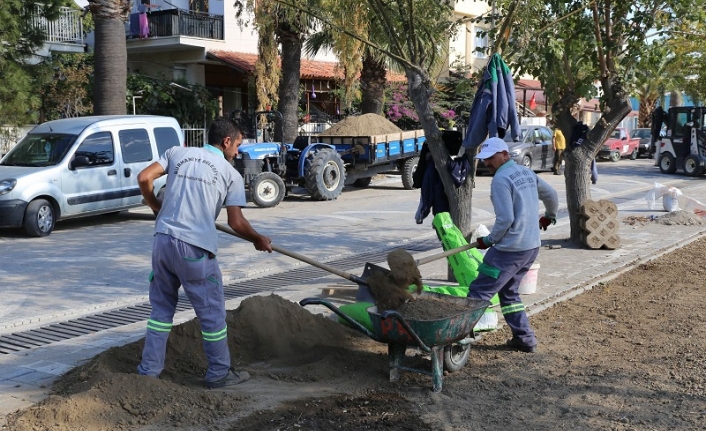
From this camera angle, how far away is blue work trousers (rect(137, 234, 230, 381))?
17.4 feet

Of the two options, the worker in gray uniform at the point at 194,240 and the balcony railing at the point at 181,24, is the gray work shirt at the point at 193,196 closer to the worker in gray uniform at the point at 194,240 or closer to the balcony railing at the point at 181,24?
the worker in gray uniform at the point at 194,240

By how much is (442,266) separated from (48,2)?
13000 millimetres

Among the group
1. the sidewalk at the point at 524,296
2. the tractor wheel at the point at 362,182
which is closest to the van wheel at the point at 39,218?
the sidewalk at the point at 524,296

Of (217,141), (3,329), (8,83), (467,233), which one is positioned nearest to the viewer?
(217,141)

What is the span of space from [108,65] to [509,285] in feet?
43.3

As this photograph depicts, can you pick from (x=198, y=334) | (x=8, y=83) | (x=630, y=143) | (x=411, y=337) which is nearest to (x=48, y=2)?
(x=8, y=83)

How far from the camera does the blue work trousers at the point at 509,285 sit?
6223 mm

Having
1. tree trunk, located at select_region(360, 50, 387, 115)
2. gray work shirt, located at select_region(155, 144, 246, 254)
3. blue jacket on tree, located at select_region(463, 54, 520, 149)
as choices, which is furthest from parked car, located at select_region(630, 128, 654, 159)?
gray work shirt, located at select_region(155, 144, 246, 254)

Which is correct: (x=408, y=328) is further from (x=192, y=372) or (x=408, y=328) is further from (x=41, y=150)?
(x=41, y=150)

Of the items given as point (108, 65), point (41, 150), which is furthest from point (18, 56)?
point (41, 150)

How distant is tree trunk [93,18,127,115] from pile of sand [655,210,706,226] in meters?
11.6

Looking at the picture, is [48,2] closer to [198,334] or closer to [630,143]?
[198,334]

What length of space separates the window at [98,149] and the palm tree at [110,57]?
3156mm

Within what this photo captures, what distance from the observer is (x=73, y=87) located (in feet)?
75.3
